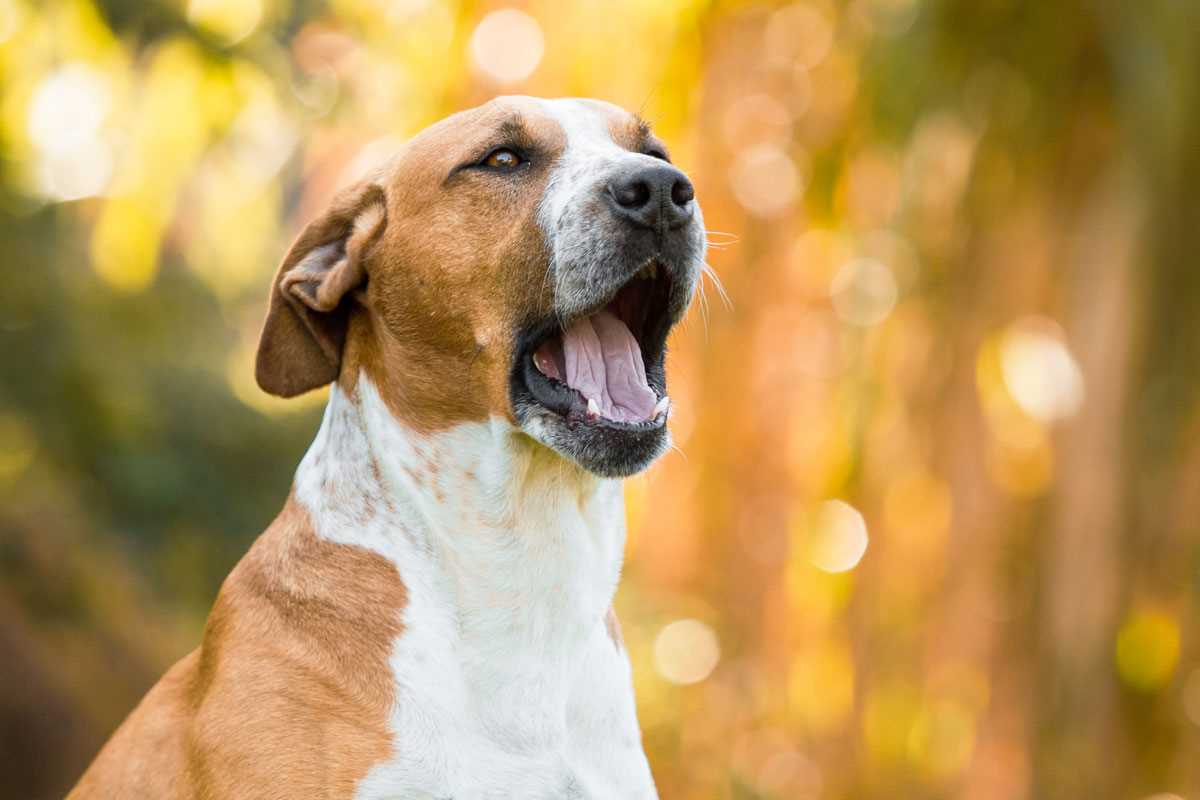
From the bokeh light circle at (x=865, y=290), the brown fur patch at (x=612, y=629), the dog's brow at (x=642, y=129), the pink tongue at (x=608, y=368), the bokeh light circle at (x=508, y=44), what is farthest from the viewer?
the bokeh light circle at (x=865, y=290)

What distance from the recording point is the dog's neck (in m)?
3.04

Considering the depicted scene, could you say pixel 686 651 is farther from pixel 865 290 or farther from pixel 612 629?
pixel 612 629

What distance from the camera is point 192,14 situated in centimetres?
754

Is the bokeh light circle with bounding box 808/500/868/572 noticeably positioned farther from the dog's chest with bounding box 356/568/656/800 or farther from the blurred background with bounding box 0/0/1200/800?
the dog's chest with bounding box 356/568/656/800

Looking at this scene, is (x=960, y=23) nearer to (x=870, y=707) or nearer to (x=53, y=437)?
(x=870, y=707)

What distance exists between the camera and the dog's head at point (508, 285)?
3.12 m

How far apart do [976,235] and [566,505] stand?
294 inches

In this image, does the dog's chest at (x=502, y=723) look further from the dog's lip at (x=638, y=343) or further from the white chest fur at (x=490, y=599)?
the dog's lip at (x=638, y=343)

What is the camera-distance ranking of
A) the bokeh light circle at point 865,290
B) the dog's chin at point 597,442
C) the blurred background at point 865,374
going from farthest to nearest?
the bokeh light circle at point 865,290 < the blurred background at point 865,374 < the dog's chin at point 597,442

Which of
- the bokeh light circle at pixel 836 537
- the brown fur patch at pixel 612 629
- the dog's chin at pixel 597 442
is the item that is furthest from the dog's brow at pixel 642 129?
the bokeh light circle at pixel 836 537

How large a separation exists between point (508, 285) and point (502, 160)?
334mm

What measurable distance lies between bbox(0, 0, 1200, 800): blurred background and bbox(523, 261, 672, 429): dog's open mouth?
238 inches

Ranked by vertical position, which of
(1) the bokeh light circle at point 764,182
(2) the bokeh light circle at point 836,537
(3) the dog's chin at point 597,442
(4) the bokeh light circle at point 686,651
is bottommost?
(4) the bokeh light circle at point 686,651

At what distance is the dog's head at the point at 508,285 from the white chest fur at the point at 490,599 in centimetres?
11
